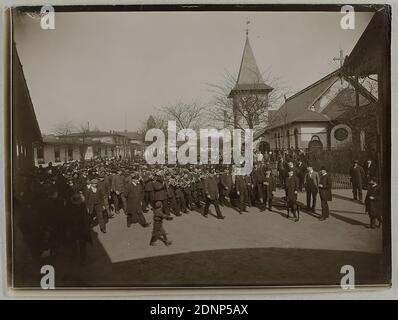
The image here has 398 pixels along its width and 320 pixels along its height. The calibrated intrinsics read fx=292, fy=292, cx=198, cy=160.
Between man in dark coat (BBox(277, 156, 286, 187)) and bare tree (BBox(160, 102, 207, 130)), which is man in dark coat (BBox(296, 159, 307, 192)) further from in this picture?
bare tree (BBox(160, 102, 207, 130))

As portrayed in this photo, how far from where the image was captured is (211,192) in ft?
10.6

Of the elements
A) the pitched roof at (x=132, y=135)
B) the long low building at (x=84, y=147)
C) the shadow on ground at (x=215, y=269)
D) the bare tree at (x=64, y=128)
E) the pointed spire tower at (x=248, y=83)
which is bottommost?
the shadow on ground at (x=215, y=269)

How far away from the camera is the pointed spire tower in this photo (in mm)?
3049

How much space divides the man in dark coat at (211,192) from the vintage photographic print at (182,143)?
4cm

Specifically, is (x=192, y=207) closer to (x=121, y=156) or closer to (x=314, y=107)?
(x=121, y=156)

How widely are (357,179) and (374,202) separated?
0.98ft

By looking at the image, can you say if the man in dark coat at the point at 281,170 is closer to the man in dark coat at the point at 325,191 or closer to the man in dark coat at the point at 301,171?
the man in dark coat at the point at 301,171

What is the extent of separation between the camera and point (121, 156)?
3.07 metres

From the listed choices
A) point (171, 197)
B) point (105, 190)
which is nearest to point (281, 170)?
point (171, 197)

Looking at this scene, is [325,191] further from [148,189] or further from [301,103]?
[148,189]

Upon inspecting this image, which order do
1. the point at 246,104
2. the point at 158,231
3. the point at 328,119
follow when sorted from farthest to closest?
the point at 328,119, the point at 246,104, the point at 158,231

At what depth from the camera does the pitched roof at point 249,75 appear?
3.04 metres

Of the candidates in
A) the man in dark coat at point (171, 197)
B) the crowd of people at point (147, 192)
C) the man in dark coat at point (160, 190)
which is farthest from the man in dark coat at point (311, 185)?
the man in dark coat at point (160, 190)

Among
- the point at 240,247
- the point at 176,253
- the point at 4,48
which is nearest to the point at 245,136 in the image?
the point at 240,247
